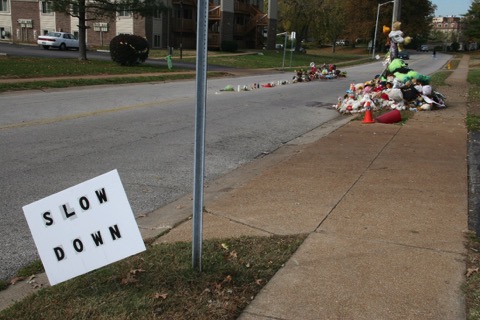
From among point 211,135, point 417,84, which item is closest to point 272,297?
point 211,135

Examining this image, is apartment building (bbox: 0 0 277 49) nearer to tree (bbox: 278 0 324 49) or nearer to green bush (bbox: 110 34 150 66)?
tree (bbox: 278 0 324 49)

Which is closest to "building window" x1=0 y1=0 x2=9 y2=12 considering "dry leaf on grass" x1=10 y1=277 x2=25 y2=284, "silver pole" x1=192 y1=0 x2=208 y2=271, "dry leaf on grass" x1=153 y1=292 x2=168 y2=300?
"dry leaf on grass" x1=10 y1=277 x2=25 y2=284

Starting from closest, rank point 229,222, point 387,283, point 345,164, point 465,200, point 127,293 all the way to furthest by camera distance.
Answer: point 127,293 → point 387,283 → point 229,222 → point 465,200 → point 345,164

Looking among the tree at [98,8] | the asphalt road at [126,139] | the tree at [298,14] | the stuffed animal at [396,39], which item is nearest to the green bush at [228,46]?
the tree at [298,14]

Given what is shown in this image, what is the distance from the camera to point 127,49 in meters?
28.2

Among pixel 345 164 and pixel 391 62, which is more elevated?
pixel 391 62

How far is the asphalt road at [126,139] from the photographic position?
608 centimetres

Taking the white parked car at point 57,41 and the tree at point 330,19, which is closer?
the white parked car at point 57,41

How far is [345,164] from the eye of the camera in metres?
7.70

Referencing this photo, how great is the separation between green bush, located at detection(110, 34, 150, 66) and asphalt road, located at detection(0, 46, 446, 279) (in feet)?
36.1

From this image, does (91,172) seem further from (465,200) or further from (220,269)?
(465,200)

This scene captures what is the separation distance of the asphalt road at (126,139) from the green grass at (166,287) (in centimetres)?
84

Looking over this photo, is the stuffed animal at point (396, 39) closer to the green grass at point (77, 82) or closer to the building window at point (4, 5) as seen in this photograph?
the green grass at point (77, 82)

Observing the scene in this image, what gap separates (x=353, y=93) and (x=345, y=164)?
873 centimetres
